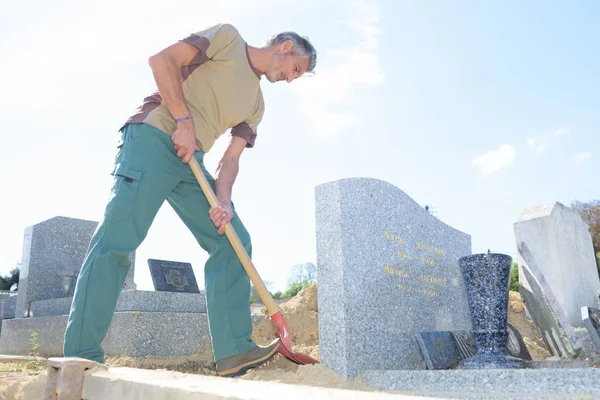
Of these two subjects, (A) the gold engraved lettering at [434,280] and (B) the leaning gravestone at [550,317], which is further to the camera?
(A) the gold engraved lettering at [434,280]

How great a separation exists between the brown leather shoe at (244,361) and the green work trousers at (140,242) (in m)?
0.03

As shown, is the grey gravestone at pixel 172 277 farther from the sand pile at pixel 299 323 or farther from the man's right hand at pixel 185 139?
the man's right hand at pixel 185 139

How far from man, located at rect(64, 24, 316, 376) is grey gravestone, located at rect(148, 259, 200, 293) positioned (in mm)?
3130

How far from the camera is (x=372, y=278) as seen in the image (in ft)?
12.6

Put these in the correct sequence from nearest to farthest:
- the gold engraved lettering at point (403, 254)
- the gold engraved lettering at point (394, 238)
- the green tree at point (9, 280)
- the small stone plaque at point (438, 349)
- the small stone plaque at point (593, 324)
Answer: the small stone plaque at point (438, 349) → the gold engraved lettering at point (394, 238) → the gold engraved lettering at point (403, 254) → the small stone plaque at point (593, 324) → the green tree at point (9, 280)

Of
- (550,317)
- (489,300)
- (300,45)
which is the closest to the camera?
(300,45)

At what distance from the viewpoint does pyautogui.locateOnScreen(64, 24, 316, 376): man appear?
2359mm

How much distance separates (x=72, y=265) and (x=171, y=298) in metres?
2.71

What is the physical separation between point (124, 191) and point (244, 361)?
1056 mm

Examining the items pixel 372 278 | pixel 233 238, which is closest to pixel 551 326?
pixel 372 278

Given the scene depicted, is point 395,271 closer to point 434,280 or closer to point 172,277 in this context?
point 434,280

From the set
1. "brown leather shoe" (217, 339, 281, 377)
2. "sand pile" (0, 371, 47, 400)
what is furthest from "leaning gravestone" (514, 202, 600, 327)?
"sand pile" (0, 371, 47, 400)

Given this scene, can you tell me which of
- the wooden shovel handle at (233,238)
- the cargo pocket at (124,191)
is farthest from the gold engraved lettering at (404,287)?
the cargo pocket at (124,191)

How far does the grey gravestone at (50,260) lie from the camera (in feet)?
24.2
